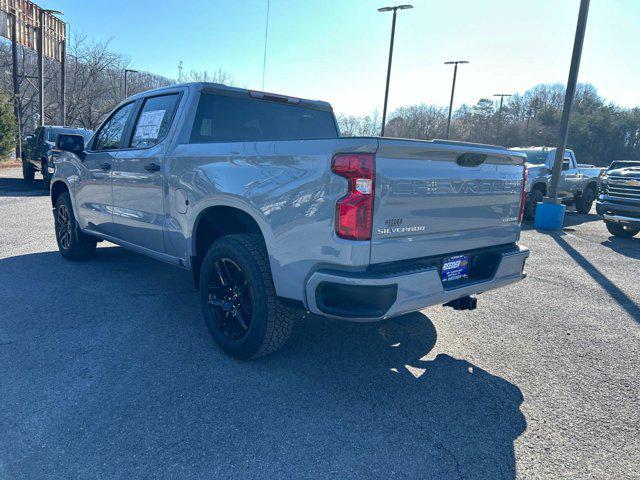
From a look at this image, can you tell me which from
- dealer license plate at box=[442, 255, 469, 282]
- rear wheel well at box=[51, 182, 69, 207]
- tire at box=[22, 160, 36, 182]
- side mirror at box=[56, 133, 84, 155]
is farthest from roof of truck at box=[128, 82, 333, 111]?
tire at box=[22, 160, 36, 182]

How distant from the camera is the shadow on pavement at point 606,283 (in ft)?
17.4

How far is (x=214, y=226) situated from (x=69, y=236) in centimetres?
321

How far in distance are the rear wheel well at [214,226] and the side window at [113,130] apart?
1.75m

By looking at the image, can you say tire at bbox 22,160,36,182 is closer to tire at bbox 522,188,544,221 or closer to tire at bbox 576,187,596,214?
tire at bbox 522,188,544,221

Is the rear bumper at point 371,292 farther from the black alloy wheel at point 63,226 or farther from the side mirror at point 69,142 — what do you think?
the black alloy wheel at point 63,226

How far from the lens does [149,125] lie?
451 centimetres

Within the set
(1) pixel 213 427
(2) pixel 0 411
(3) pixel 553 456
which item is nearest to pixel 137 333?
(2) pixel 0 411

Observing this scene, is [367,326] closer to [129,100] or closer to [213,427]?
[213,427]

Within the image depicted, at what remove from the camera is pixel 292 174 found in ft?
9.41

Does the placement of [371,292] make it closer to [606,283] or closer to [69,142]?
[69,142]

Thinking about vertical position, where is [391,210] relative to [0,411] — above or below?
above

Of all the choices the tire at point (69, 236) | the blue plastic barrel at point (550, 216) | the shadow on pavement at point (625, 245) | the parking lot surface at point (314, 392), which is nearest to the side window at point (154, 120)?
the parking lot surface at point (314, 392)

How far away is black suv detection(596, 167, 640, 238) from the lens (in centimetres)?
968

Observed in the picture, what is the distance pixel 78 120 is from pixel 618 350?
38.2m
